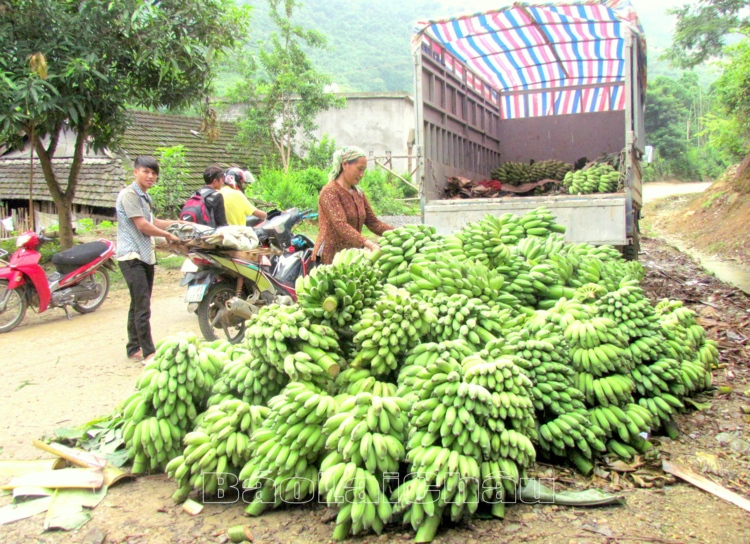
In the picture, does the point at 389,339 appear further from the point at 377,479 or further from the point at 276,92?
the point at 276,92

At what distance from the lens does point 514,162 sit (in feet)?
36.6

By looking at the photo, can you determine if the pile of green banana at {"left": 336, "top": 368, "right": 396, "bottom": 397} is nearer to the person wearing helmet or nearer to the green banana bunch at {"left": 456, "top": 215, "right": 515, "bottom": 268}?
the green banana bunch at {"left": 456, "top": 215, "right": 515, "bottom": 268}

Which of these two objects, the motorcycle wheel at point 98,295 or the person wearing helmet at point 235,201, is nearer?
the person wearing helmet at point 235,201

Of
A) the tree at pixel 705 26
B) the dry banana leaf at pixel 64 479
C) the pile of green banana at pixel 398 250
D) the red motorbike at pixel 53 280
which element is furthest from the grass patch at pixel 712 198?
the dry banana leaf at pixel 64 479

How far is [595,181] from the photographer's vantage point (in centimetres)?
768

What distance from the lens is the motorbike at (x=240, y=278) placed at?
5910 millimetres

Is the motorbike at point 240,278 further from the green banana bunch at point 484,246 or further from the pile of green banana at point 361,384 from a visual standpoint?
the pile of green banana at point 361,384

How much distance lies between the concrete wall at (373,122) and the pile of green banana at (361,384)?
2297 centimetres

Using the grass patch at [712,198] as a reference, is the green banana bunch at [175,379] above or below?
below

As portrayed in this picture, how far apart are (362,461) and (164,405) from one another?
114 cm

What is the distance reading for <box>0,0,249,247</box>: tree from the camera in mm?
7938

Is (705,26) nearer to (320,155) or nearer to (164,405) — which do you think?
(320,155)

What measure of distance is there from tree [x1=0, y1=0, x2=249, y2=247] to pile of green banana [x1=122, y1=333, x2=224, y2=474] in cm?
579

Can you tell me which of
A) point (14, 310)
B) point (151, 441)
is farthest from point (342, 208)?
point (14, 310)
